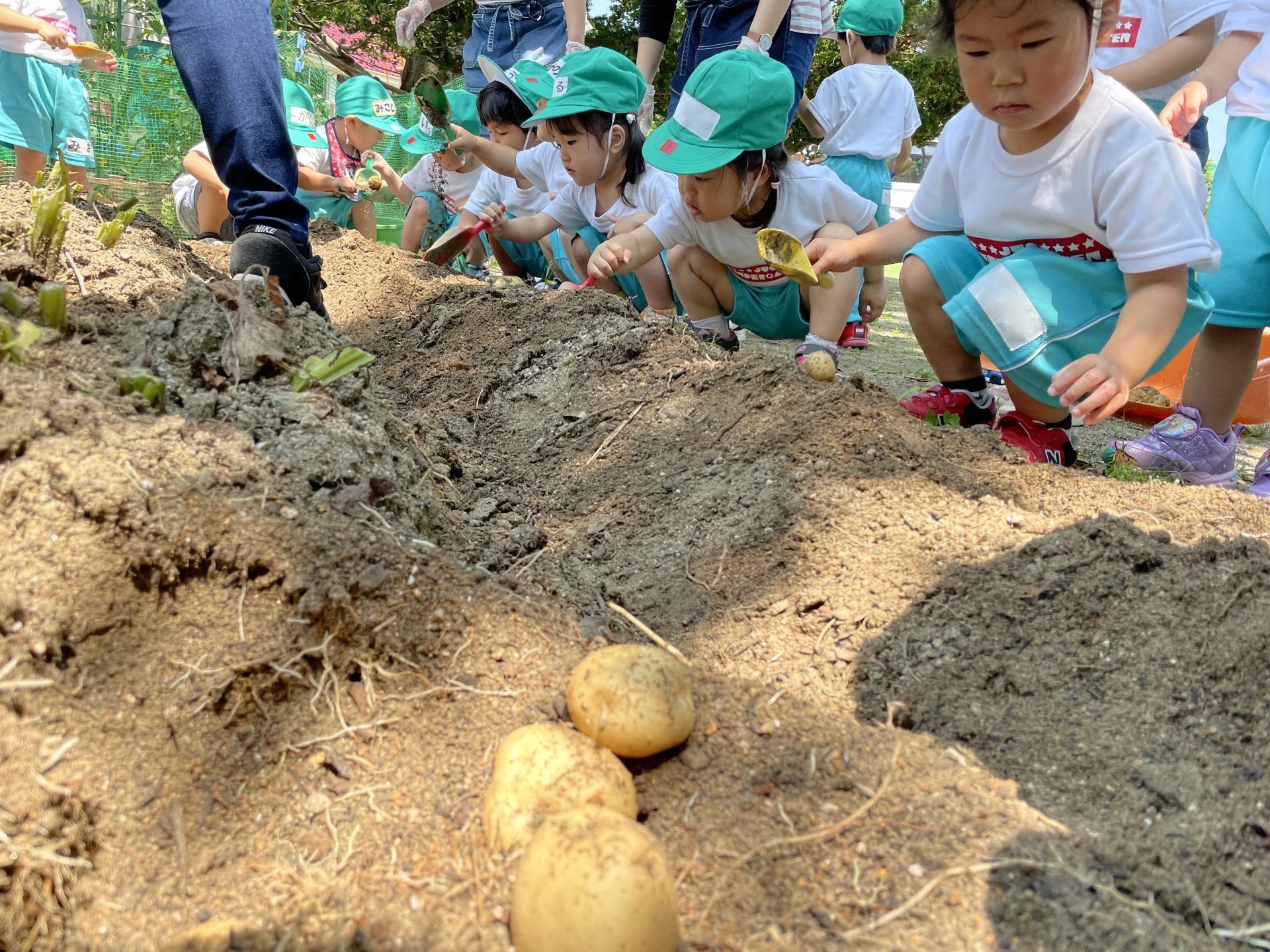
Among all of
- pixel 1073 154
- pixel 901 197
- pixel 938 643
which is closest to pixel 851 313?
pixel 1073 154

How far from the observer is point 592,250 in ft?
18.3

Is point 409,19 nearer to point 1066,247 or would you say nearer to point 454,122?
point 454,122

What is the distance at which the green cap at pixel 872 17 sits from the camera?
6.02 m

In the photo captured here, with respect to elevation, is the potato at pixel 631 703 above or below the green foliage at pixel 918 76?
above

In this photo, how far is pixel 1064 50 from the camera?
2.52m

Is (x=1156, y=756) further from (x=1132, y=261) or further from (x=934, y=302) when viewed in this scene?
(x=934, y=302)

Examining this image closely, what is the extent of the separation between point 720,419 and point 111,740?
2090 mm

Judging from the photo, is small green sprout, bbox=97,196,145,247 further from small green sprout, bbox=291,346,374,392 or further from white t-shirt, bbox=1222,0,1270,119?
white t-shirt, bbox=1222,0,1270,119

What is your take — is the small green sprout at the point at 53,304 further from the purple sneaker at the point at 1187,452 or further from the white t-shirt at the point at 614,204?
the purple sneaker at the point at 1187,452

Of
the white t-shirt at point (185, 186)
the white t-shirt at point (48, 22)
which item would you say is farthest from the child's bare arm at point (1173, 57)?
the white t-shirt at point (185, 186)

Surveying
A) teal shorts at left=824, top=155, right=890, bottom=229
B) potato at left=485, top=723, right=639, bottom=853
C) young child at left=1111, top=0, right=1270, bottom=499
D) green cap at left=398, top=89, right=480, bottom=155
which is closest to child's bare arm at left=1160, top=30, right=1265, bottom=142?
young child at left=1111, top=0, right=1270, bottom=499

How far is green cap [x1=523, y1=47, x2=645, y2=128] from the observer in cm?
472

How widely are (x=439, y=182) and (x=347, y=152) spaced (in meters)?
0.94

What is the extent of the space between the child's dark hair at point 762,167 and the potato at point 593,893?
318 centimetres
